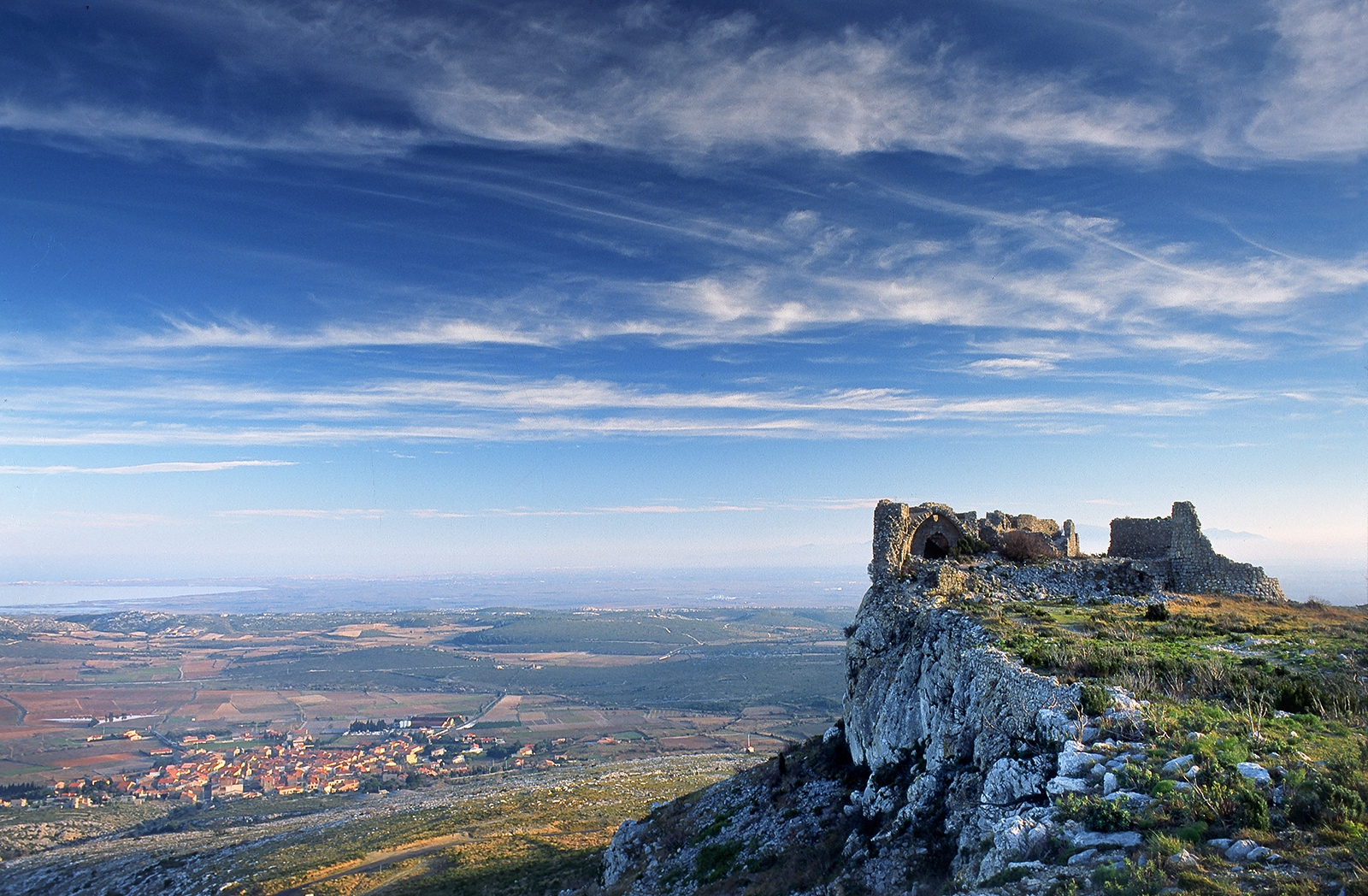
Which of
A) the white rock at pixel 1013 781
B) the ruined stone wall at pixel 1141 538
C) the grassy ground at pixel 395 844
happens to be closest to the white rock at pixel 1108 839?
the white rock at pixel 1013 781

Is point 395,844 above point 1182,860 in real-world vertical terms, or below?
below

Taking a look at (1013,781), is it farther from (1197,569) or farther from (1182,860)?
(1197,569)

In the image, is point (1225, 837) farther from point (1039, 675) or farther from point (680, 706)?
point (680, 706)

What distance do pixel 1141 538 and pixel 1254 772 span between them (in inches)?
951

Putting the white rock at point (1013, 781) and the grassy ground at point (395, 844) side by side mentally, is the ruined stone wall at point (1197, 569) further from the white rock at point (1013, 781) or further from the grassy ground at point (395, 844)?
the grassy ground at point (395, 844)

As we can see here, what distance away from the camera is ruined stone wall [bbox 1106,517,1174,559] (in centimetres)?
2792

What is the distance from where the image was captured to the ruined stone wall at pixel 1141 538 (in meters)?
27.9

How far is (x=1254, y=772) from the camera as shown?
8.14m

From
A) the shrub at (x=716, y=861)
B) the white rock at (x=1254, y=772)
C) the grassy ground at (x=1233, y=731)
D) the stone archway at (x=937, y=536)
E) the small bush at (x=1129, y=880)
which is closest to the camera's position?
the small bush at (x=1129, y=880)

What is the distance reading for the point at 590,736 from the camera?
113000 millimetres

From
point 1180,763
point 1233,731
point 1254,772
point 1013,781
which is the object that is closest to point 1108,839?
point 1180,763

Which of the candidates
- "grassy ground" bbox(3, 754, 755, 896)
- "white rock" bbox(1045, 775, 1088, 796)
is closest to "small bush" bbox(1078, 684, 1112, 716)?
"white rock" bbox(1045, 775, 1088, 796)

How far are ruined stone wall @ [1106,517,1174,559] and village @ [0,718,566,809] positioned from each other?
79061 mm

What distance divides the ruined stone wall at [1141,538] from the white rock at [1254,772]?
72.6 feet
